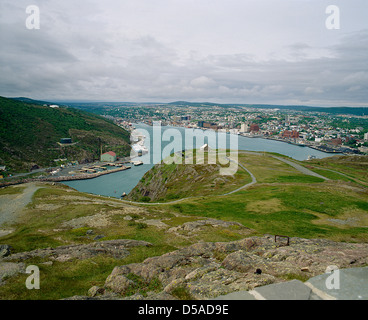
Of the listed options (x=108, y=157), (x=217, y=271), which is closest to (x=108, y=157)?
(x=108, y=157)

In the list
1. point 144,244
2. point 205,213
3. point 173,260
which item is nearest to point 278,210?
point 205,213

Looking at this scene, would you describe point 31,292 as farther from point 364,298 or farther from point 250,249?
point 364,298

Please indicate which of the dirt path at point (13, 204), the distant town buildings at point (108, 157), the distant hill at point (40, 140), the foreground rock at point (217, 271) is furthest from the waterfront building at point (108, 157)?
the foreground rock at point (217, 271)

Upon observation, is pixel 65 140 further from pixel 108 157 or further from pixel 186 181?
pixel 186 181

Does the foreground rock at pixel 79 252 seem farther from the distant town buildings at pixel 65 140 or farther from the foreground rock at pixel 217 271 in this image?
the distant town buildings at pixel 65 140

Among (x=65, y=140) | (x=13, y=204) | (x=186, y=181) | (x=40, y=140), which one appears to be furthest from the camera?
(x=65, y=140)

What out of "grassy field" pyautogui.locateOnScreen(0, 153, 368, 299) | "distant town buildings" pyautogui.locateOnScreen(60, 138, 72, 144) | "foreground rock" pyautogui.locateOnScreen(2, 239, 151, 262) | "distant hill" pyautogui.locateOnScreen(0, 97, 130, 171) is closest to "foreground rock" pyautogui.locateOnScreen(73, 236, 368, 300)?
"grassy field" pyautogui.locateOnScreen(0, 153, 368, 299)
